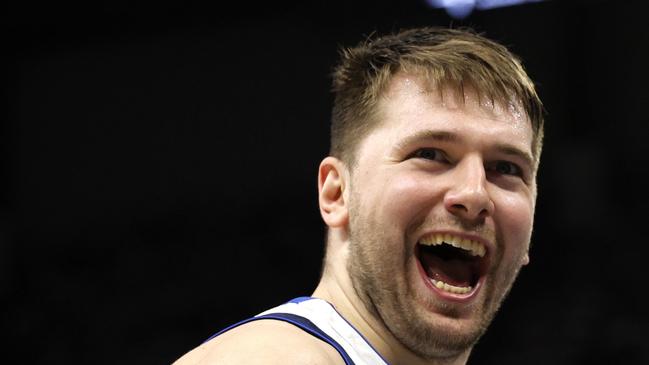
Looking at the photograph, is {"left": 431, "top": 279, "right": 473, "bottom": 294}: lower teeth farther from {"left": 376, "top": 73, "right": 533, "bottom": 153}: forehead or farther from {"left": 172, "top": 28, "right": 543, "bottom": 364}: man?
{"left": 376, "top": 73, "right": 533, "bottom": 153}: forehead

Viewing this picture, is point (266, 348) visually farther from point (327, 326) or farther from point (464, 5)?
point (464, 5)

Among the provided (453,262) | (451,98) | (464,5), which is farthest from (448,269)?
(464,5)

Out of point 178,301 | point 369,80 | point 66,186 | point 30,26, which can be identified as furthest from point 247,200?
point 369,80

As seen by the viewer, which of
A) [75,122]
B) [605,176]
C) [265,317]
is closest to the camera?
[265,317]

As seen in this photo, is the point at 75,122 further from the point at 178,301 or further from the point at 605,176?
the point at 605,176

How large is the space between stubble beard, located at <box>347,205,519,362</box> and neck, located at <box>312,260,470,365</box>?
2cm

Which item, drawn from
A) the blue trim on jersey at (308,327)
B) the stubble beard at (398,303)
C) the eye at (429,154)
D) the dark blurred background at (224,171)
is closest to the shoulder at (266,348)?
the blue trim on jersey at (308,327)

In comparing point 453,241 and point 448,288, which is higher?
point 453,241

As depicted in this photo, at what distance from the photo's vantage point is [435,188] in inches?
80.1

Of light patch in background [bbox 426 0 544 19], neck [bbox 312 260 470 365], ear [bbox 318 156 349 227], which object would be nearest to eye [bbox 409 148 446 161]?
ear [bbox 318 156 349 227]

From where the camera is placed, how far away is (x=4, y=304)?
291 inches

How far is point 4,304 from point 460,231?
6.23m

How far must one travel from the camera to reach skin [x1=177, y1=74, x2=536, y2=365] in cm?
205

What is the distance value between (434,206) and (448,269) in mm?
284
